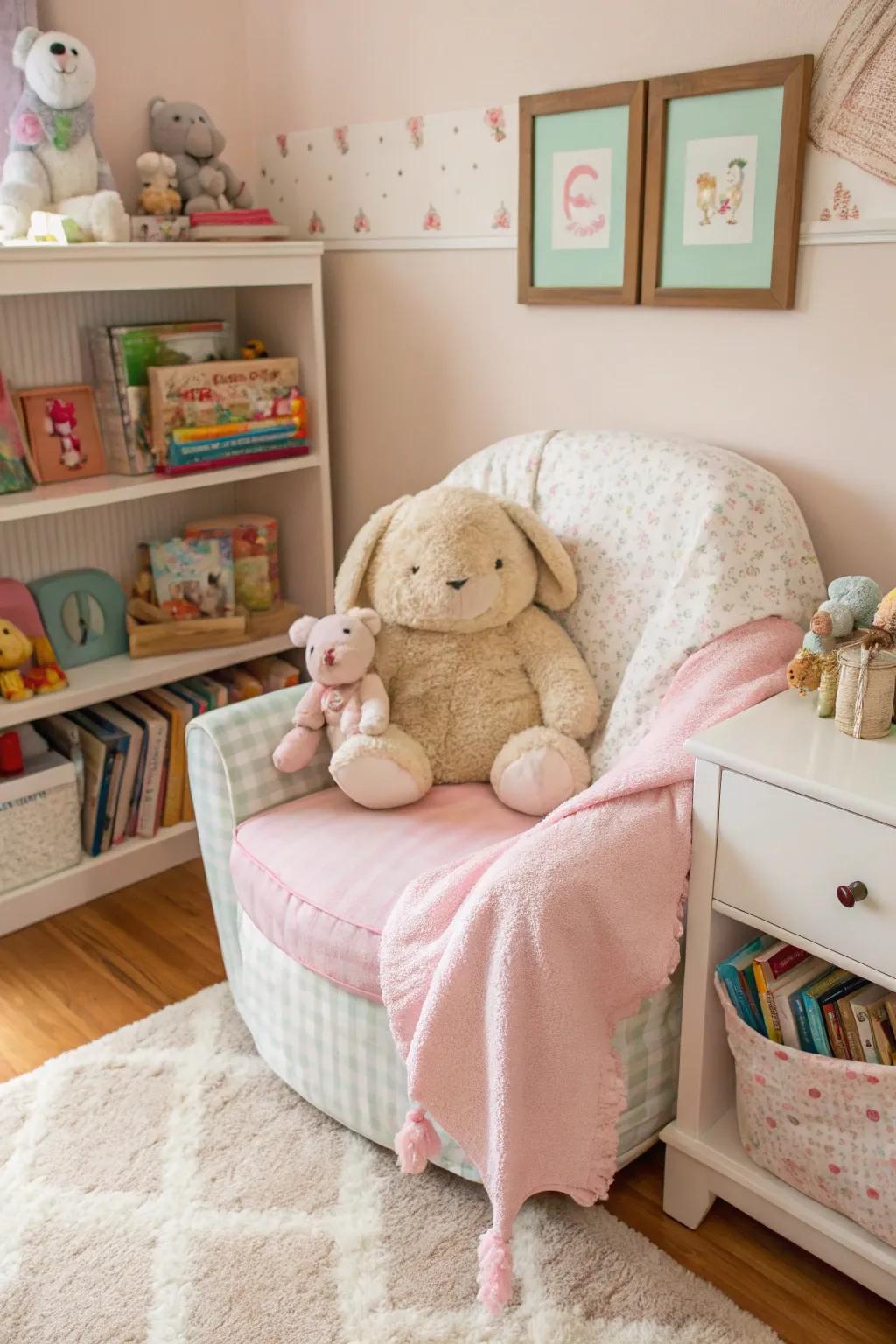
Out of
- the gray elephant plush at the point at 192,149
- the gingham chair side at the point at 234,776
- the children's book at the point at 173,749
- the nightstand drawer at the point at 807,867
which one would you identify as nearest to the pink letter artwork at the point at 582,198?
the gray elephant plush at the point at 192,149

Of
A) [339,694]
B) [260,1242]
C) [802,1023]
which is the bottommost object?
[260,1242]

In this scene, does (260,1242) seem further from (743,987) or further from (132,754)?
(132,754)

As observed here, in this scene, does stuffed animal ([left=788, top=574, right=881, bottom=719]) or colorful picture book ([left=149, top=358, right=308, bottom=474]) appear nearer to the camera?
stuffed animal ([left=788, top=574, right=881, bottom=719])

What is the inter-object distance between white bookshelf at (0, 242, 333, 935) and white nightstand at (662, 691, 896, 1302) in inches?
52.5

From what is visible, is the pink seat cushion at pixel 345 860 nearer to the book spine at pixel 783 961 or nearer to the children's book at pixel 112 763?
the book spine at pixel 783 961

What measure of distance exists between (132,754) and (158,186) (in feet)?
3.74

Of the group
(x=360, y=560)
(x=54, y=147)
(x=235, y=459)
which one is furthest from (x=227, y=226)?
(x=360, y=560)

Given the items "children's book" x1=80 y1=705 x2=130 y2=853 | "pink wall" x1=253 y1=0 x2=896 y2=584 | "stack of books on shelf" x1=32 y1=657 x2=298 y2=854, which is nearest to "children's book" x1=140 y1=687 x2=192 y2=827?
"stack of books on shelf" x1=32 y1=657 x2=298 y2=854

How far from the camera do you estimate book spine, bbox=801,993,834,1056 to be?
1.45 m

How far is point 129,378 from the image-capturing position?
2.41m

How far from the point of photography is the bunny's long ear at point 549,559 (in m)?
1.94

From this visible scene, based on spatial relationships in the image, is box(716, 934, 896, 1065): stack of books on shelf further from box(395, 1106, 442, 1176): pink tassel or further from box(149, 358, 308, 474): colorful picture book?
box(149, 358, 308, 474): colorful picture book

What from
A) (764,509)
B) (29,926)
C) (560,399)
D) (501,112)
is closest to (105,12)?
(501,112)

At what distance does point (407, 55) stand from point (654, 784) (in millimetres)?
1594
